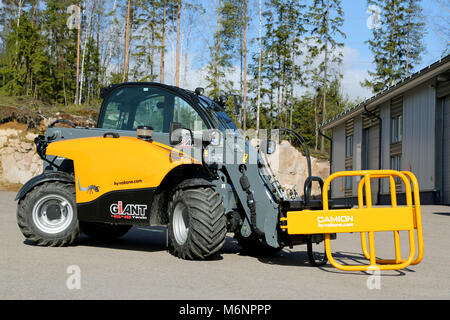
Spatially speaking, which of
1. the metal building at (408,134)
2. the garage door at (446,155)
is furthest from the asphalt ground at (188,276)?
the metal building at (408,134)

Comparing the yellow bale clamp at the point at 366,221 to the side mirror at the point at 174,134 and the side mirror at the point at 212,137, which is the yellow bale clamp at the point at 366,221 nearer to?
the side mirror at the point at 212,137

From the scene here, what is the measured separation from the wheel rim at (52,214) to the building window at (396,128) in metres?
22.7

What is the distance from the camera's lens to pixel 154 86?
28.8 feet

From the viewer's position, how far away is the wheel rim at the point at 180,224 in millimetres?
7684

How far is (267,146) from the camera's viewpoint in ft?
27.2

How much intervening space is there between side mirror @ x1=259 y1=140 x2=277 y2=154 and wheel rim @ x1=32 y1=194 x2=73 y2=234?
3.36m

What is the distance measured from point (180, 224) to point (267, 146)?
1852mm

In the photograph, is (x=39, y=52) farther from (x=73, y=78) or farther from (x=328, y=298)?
(x=328, y=298)

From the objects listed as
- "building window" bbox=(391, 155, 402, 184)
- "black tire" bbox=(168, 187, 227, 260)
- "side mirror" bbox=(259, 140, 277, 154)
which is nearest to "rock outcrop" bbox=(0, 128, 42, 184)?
"building window" bbox=(391, 155, 402, 184)

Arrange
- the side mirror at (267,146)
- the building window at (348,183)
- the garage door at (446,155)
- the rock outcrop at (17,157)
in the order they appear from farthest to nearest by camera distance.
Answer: the building window at (348,183)
the rock outcrop at (17,157)
the garage door at (446,155)
the side mirror at (267,146)

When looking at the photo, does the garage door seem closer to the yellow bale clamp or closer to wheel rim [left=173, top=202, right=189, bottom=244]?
the yellow bale clamp

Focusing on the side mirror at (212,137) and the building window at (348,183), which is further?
the building window at (348,183)

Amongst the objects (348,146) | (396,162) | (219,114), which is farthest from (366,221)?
(348,146)

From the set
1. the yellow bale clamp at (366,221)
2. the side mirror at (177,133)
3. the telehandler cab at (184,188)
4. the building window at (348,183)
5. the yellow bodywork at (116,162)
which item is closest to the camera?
the yellow bale clamp at (366,221)
